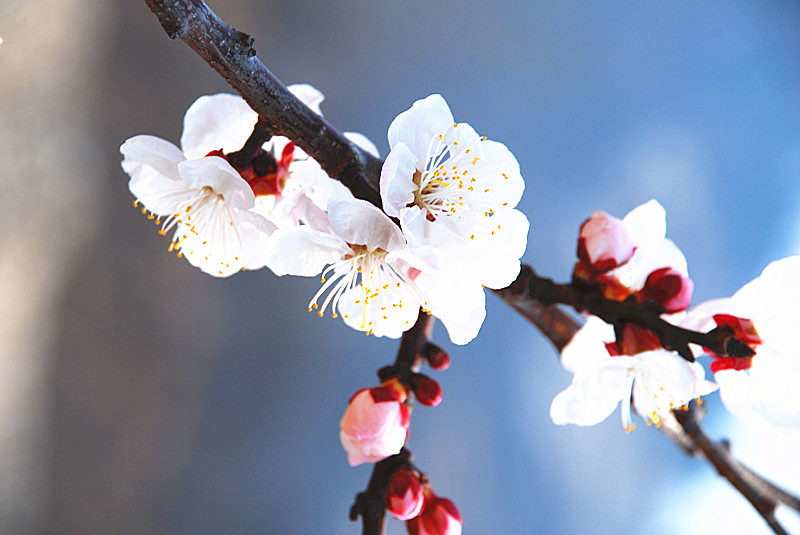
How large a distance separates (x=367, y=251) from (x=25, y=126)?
0.77 m

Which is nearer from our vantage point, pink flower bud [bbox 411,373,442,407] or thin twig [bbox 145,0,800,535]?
thin twig [bbox 145,0,800,535]

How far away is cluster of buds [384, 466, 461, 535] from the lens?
1.63 ft

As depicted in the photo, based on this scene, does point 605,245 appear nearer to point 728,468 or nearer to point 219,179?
point 219,179

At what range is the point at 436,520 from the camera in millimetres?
526

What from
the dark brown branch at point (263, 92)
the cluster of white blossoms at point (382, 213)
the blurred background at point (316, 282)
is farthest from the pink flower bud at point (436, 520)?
the blurred background at point (316, 282)

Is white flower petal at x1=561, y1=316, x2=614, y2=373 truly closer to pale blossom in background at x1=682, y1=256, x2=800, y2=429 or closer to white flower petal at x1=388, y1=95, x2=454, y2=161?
pale blossom in background at x1=682, y1=256, x2=800, y2=429

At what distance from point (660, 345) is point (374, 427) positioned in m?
0.27

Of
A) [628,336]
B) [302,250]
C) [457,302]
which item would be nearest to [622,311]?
[628,336]

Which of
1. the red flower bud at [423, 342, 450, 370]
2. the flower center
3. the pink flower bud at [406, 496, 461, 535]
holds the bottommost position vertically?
the pink flower bud at [406, 496, 461, 535]

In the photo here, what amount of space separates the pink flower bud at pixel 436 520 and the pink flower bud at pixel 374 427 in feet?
0.33

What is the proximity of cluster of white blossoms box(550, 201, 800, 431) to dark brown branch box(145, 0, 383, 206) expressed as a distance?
0.82 feet

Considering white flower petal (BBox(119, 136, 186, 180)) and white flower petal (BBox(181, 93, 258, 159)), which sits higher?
white flower petal (BBox(181, 93, 258, 159))

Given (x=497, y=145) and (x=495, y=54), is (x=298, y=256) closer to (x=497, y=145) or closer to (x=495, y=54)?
(x=497, y=145)

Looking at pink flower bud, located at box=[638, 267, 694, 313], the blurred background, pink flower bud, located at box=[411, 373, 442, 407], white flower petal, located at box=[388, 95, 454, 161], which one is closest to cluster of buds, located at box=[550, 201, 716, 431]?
pink flower bud, located at box=[638, 267, 694, 313]
